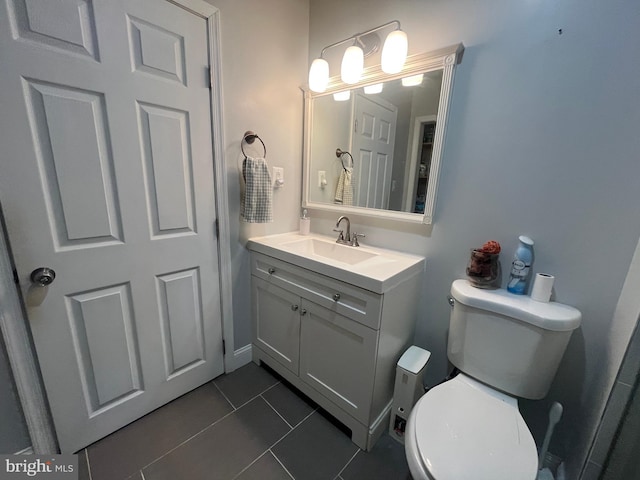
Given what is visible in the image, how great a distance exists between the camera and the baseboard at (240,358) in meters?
1.68

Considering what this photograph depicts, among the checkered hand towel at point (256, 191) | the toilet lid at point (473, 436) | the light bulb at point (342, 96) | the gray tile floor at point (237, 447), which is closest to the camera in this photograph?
the toilet lid at point (473, 436)

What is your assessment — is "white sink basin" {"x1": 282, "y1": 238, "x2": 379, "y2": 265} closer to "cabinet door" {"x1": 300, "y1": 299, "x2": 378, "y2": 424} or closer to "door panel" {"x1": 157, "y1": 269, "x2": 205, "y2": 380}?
"cabinet door" {"x1": 300, "y1": 299, "x2": 378, "y2": 424}

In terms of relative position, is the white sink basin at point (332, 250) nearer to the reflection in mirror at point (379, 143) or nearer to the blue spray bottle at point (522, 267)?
the reflection in mirror at point (379, 143)

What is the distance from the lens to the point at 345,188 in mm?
1654

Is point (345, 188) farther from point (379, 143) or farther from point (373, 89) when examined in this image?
point (373, 89)

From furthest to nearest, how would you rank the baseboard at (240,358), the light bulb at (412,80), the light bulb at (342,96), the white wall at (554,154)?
1. the baseboard at (240,358)
2. the light bulb at (342,96)
3. the light bulb at (412,80)
4. the white wall at (554,154)

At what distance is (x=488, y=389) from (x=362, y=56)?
1.68 meters

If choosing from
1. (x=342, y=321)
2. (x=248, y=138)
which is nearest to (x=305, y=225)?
(x=248, y=138)

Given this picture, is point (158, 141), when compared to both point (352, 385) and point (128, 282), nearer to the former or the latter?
point (128, 282)

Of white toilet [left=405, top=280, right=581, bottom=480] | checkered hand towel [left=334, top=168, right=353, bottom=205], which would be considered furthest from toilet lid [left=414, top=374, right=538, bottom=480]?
checkered hand towel [left=334, top=168, right=353, bottom=205]

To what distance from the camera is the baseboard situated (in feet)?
5.52

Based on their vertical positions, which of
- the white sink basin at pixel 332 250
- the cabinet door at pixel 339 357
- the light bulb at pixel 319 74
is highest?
the light bulb at pixel 319 74

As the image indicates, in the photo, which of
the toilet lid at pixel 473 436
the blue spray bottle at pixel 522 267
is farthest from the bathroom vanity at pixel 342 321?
the blue spray bottle at pixel 522 267

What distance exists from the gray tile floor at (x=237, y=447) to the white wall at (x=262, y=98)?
1.44ft
